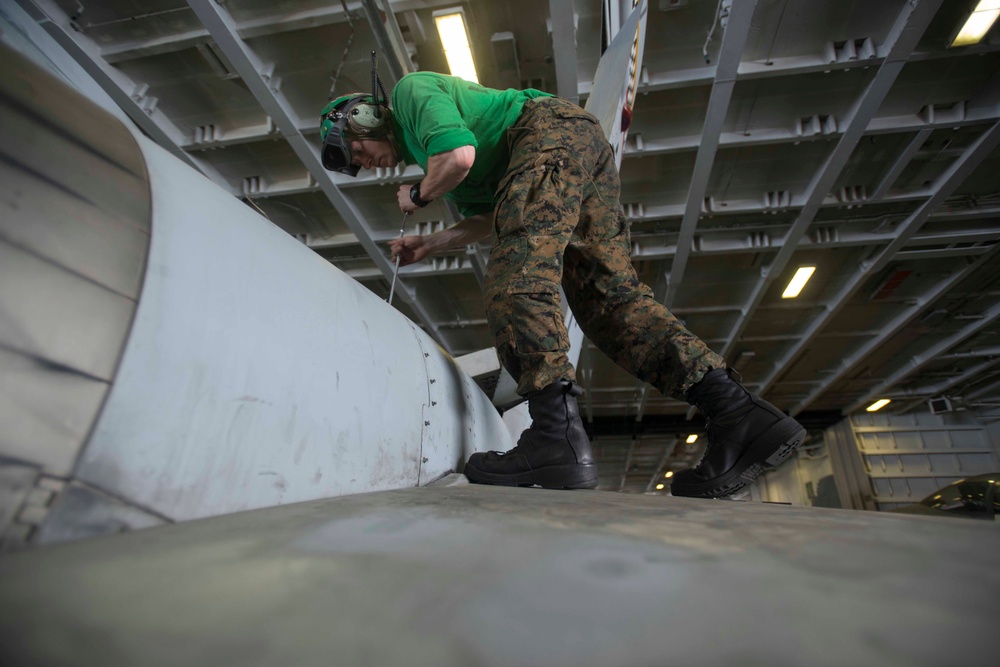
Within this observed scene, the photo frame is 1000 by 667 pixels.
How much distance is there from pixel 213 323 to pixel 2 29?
30 cm

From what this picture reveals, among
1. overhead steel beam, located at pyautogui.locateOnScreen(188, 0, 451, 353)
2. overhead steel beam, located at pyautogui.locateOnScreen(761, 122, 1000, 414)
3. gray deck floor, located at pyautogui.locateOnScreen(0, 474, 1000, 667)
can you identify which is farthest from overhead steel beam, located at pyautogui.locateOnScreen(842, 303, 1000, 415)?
gray deck floor, located at pyautogui.locateOnScreen(0, 474, 1000, 667)

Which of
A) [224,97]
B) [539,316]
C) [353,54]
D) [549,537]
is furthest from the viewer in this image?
[224,97]

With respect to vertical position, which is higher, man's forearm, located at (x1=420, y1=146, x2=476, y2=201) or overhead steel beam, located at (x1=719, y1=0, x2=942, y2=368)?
overhead steel beam, located at (x1=719, y1=0, x2=942, y2=368)

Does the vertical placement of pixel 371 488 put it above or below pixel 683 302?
below

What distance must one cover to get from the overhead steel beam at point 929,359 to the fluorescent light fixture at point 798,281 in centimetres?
254

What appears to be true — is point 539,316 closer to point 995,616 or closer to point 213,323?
point 213,323

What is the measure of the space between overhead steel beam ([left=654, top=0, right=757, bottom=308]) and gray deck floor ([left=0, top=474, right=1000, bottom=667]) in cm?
348

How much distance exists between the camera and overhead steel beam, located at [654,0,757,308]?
115 inches

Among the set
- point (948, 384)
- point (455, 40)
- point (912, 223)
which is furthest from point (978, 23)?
point (948, 384)

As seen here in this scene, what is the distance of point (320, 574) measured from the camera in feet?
0.95

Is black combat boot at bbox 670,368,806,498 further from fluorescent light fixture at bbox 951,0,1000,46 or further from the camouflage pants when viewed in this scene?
fluorescent light fixture at bbox 951,0,1000,46

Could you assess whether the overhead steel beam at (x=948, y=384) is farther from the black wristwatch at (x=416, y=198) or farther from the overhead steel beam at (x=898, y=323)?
the black wristwatch at (x=416, y=198)

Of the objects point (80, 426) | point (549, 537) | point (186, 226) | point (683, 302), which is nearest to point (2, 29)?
point (186, 226)

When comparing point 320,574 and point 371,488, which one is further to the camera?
point 371,488
